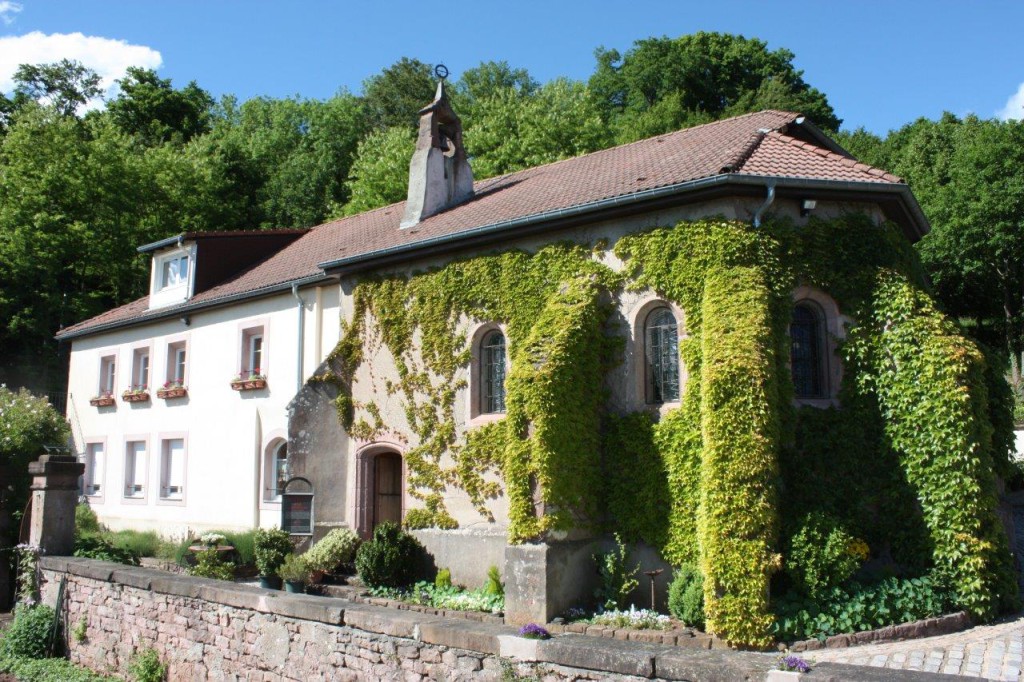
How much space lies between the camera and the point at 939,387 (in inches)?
431

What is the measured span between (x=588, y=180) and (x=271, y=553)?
8419mm

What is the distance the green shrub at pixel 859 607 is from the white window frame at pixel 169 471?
15638 mm

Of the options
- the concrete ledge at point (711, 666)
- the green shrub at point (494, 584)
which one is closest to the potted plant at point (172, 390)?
the green shrub at point (494, 584)

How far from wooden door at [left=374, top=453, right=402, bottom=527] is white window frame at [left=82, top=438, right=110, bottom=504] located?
11.9m

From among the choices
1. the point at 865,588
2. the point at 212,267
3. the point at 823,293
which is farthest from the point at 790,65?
the point at 865,588

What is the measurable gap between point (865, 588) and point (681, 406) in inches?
127

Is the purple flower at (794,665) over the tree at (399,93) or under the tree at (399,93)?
under

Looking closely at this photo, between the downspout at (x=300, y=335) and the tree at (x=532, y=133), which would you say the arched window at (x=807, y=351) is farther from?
the tree at (x=532, y=133)

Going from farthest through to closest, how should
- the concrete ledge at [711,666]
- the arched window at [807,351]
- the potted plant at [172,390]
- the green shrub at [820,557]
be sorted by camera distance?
the potted plant at [172,390] < the arched window at [807,351] < the green shrub at [820,557] < the concrete ledge at [711,666]

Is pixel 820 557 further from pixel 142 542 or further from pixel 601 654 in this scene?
pixel 142 542

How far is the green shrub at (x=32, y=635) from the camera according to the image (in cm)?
1194

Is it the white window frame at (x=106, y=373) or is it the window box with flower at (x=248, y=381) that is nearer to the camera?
the window box with flower at (x=248, y=381)

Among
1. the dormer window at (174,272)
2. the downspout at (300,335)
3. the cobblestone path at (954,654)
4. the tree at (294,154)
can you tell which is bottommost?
the cobblestone path at (954,654)

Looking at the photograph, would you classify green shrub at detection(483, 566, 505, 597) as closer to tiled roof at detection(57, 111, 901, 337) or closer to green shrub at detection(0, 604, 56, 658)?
tiled roof at detection(57, 111, 901, 337)
